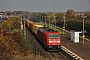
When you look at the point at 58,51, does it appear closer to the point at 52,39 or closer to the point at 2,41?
the point at 52,39

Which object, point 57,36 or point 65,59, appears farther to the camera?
point 57,36

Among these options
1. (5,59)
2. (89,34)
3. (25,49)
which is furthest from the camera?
(89,34)

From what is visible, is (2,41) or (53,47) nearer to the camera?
(2,41)

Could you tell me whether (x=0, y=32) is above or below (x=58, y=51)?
above

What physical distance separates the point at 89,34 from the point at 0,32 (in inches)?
1369

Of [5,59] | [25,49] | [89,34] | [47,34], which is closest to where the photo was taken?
[5,59]

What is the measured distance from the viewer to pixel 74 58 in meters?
21.5

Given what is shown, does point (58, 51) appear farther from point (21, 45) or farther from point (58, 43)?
point (21, 45)

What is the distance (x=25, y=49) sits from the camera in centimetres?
1917

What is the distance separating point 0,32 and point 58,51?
531 inches

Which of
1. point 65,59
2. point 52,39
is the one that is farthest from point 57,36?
point 65,59

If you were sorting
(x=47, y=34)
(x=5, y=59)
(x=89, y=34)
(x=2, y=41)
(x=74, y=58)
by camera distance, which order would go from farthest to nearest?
(x=89, y=34), (x=47, y=34), (x=74, y=58), (x=2, y=41), (x=5, y=59)

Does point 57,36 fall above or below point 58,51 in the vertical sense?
above

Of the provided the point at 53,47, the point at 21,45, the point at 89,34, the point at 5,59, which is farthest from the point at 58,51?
the point at 89,34
